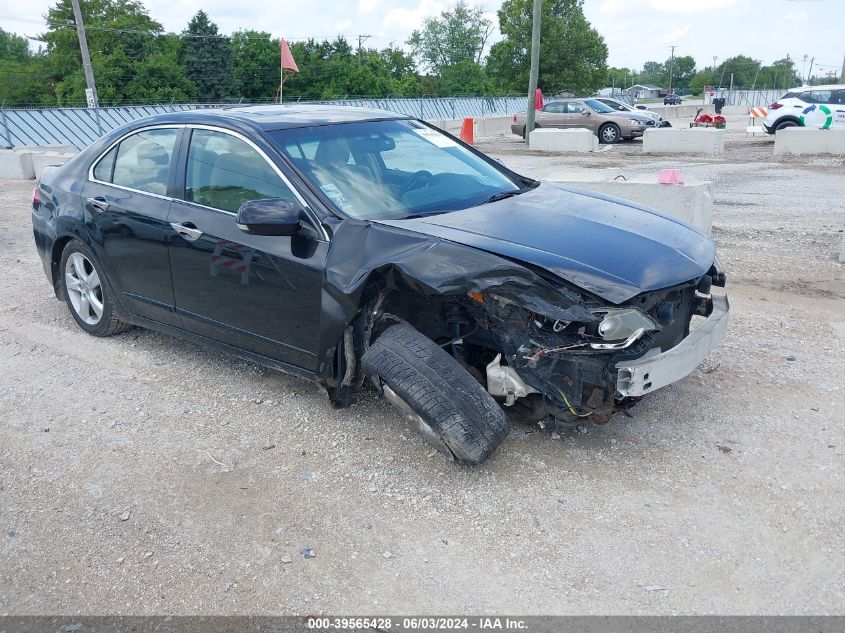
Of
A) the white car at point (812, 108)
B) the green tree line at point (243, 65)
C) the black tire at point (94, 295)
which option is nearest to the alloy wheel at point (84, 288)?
the black tire at point (94, 295)

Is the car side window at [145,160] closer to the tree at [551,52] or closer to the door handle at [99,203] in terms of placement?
the door handle at [99,203]

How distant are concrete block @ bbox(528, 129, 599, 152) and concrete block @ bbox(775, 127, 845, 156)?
4.54 meters

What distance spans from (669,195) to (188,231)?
198 inches

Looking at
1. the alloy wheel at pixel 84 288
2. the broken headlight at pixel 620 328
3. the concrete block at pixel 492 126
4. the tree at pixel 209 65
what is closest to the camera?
the broken headlight at pixel 620 328

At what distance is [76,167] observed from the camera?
5254 millimetres

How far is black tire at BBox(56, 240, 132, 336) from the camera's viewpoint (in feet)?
16.6

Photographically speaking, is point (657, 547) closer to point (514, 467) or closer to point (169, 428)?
point (514, 467)

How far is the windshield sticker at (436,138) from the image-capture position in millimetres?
4805

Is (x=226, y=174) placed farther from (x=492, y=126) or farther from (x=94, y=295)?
(x=492, y=126)

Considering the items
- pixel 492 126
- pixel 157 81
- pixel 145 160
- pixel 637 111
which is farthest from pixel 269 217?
pixel 157 81

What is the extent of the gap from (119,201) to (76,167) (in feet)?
2.54

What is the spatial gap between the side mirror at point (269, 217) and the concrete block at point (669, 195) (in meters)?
4.27

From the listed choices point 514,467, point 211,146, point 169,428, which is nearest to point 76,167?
point 211,146

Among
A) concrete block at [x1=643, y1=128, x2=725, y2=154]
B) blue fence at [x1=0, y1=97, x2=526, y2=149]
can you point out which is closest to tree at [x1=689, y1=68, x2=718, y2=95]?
concrete block at [x1=643, y1=128, x2=725, y2=154]
